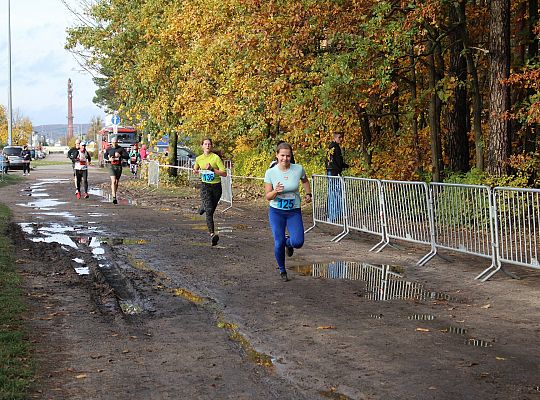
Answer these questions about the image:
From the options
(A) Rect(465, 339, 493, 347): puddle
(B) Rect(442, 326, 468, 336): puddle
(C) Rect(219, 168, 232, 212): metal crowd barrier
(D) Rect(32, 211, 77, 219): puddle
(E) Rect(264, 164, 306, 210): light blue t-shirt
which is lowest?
(A) Rect(465, 339, 493, 347): puddle

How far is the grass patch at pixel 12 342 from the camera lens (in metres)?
6.75

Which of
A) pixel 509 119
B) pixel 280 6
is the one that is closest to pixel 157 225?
pixel 280 6

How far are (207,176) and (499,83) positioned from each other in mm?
6512

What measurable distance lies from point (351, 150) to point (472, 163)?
11.5 feet

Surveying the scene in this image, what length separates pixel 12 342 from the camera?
8164 millimetres

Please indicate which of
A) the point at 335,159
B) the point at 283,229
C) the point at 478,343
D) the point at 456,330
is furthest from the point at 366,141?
the point at 478,343

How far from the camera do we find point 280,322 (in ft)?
30.5

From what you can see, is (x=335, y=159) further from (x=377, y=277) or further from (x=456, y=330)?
(x=456, y=330)

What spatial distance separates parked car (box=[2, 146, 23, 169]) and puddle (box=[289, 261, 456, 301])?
2018 inches

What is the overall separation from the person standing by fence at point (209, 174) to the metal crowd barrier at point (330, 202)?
94.6 inches

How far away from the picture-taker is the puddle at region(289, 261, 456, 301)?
1104 centimetres

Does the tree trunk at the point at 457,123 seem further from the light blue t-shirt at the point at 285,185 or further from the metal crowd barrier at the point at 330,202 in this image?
the light blue t-shirt at the point at 285,185

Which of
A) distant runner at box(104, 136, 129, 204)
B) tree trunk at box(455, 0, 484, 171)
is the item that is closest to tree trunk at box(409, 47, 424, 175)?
tree trunk at box(455, 0, 484, 171)

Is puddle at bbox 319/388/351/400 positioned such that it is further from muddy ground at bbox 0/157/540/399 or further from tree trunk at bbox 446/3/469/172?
tree trunk at bbox 446/3/469/172
